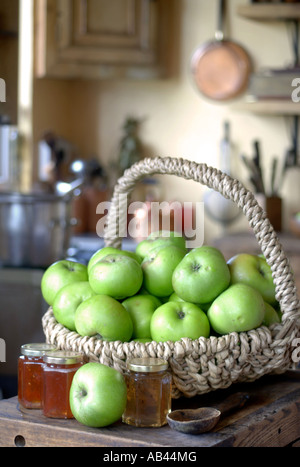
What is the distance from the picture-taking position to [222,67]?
3281 mm

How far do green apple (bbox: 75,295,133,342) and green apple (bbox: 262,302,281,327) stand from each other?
20cm

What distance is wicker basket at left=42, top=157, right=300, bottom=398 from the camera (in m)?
0.90

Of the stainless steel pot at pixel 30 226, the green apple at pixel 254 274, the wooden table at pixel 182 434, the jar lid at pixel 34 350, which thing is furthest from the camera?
the stainless steel pot at pixel 30 226

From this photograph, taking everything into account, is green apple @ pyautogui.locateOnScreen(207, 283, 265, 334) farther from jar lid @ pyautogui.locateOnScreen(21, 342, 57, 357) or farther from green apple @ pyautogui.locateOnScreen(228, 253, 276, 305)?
jar lid @ pyautogui.locateOnScreen(21, 342, 57, 357)

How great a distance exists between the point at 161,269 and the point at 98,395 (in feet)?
0.83

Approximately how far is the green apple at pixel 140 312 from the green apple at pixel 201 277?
0.17ft

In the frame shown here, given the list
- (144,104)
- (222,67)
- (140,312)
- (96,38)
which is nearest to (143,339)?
(140,312)

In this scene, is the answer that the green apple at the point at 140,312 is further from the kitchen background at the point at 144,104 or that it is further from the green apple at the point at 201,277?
the kitchen background at the point at 144,104

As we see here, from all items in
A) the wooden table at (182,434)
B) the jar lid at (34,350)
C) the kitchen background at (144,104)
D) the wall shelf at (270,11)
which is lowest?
the wooden table at (182,434)

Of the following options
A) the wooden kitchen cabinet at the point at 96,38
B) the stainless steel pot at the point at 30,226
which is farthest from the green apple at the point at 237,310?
the wooden kitchen cabinet at the point at 96,38

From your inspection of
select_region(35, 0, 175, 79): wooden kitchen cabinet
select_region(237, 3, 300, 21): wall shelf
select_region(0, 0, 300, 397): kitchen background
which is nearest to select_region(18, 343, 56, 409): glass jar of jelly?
select_region(0, 0, 300, 397): kitchen background

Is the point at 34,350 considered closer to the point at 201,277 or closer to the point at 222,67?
the point at 201,277

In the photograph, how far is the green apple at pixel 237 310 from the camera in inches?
36.4

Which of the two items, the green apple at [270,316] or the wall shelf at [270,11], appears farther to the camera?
the wall shelf at [270,11]
